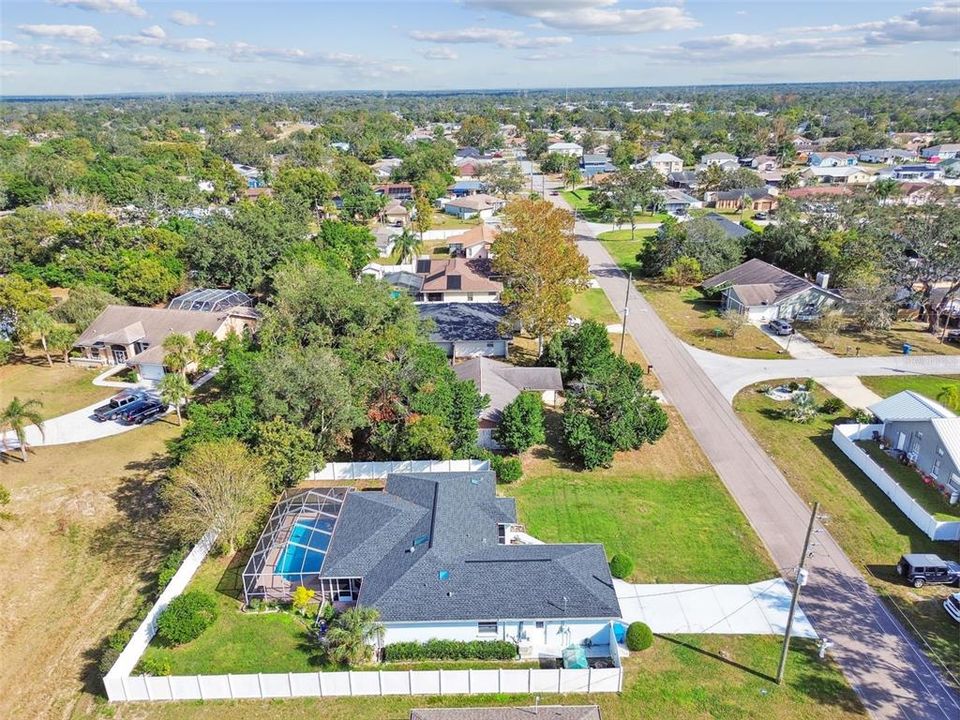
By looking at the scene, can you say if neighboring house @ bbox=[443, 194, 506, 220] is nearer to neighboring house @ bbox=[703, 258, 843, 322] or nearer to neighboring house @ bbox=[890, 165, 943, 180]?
neighboring house @ bbox=[703, 258, 843, 322]

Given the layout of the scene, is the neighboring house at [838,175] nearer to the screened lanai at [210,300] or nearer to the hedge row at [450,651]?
the screened lanai at [210,300]

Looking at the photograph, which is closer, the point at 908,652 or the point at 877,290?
the point at 908,652

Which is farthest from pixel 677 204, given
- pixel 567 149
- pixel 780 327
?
pixel 567 149

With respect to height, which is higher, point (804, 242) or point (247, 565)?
point (804, 242)

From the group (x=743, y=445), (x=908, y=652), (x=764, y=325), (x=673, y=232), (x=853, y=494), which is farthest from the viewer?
(x=673, y=232)

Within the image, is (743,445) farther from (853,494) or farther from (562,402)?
(562,402)

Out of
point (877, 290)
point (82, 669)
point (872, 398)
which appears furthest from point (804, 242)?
point (82, 669)
